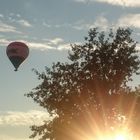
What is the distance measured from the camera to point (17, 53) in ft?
251

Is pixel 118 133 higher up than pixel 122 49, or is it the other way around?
pixel 122 49

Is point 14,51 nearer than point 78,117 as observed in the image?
No

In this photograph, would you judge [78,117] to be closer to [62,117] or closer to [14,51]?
[62,117]

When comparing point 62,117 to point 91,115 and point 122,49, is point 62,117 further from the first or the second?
point 122,49

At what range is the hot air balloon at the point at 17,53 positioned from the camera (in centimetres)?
7638

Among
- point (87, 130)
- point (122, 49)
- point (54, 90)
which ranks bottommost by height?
point (87, 130)

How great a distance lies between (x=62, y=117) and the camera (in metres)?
72.5

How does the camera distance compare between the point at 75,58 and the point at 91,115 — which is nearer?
the point at 91,115

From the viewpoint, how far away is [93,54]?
74562mm

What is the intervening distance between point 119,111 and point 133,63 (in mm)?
6196

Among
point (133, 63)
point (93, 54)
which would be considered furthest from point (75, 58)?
point (133, 63)

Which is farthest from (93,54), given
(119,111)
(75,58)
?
(119,111)

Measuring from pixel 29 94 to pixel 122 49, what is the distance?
13.0m

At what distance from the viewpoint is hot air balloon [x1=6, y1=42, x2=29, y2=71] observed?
7638cm
